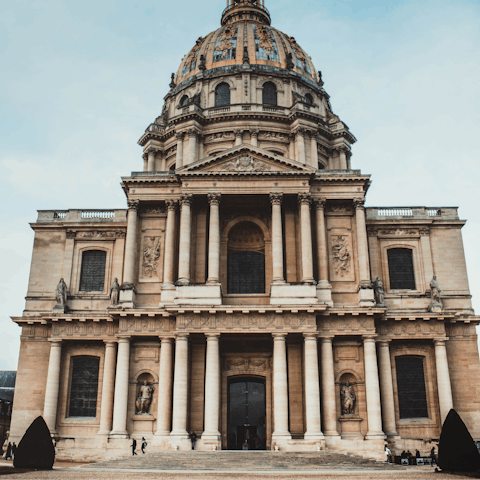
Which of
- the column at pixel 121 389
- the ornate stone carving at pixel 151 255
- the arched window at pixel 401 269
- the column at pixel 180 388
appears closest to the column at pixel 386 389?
the arched window at pixel 401 269

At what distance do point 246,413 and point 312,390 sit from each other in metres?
5.29

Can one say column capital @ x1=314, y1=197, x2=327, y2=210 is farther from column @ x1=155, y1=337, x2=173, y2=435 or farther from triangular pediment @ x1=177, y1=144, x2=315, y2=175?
column @ x1=155, y1=337, x2=173, y2=435

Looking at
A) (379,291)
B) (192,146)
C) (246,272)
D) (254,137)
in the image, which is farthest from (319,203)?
(192,146)

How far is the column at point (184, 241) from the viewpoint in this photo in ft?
114

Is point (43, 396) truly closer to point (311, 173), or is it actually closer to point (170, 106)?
point (311, 173)

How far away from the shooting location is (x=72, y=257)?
39.0m

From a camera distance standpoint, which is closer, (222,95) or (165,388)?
(165,388)

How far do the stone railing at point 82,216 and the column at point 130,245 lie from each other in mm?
2539

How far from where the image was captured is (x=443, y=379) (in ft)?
113

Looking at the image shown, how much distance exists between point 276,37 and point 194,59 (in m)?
8.06

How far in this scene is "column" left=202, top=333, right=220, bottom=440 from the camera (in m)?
A: 31.3

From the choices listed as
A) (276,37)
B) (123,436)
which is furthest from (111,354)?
(276,37)

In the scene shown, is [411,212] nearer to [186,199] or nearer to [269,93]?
[186,199]

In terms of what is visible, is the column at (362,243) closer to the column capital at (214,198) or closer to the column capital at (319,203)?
the column capital at (319,203)
